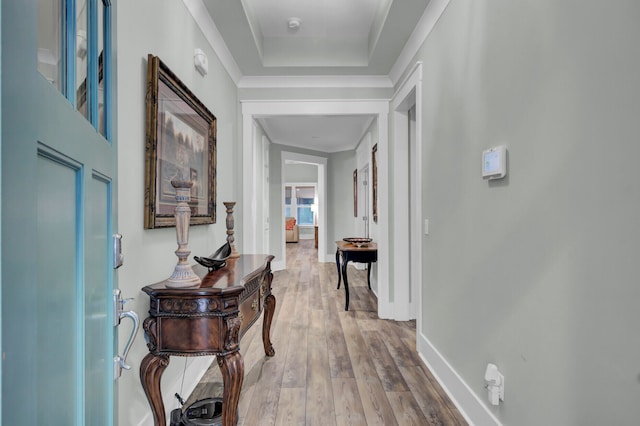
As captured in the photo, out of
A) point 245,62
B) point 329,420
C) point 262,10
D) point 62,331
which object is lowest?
point 329,420

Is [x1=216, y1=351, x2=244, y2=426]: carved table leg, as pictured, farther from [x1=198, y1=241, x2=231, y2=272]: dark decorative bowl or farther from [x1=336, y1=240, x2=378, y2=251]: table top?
[x1=336, y1=240, x2=378, y2=251]: table top

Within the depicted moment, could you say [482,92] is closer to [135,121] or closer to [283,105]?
[135,121]

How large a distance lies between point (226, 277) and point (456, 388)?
144 centimetres

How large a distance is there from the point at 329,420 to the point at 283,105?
2804 millimetres

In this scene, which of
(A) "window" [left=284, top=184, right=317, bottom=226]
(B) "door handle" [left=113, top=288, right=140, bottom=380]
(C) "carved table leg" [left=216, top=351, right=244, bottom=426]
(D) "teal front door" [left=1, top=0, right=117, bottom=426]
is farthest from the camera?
(A) "window" [left=284, top=184, right=317, bottom=226]

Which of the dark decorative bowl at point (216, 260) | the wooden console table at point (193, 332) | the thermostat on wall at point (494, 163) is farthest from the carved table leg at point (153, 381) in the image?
the thermostat on wall at point (494, 163)

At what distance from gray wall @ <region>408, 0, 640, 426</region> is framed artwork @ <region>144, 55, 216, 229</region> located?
155 centimetres

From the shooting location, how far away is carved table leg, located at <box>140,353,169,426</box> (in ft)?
5.10

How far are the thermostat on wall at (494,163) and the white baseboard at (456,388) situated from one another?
3.60 feet

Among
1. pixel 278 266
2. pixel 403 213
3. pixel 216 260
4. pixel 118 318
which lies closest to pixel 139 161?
pixel 216 260

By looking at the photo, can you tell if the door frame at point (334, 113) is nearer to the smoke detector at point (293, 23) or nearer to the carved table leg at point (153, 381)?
the smoke detector at point (293, 23)

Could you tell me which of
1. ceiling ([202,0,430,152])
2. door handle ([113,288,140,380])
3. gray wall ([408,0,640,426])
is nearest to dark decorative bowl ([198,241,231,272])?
door handle ([113,288,140,380])

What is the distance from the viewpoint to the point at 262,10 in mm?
2939

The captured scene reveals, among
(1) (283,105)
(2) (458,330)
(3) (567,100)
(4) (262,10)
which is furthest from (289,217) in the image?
(3) (567,100)
